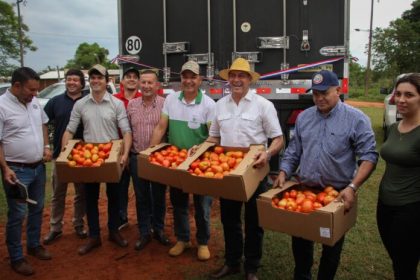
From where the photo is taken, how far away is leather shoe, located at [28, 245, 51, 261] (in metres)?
4.49

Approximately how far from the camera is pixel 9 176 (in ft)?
12.9

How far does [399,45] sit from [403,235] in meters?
30.3

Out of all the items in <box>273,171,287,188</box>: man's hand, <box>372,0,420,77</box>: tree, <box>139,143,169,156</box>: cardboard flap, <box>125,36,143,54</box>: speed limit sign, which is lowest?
<box>273,171,287,188</box>: man's hand

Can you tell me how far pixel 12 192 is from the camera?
398cm

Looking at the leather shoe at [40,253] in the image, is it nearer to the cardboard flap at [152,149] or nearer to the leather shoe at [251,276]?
the cardboard flap at [152,149]

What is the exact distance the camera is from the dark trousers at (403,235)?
2.86 m

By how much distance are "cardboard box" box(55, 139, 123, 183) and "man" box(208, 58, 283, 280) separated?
100cm

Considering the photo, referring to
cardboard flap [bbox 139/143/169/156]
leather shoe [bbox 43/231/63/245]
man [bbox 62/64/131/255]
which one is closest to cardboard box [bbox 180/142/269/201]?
cardboard flap [bbox 139/143/169/156]

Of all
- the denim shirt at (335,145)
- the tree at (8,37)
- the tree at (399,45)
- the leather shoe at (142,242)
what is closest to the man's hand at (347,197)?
the denim shirt at (335,145)

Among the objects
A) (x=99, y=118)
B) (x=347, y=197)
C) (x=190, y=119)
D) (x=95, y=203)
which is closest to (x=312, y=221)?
(x=347, y=197)

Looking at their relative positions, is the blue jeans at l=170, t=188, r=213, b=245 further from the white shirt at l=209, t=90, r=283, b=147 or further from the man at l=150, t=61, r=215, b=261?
the white shirt at l=209, t=90, r=283, b=147

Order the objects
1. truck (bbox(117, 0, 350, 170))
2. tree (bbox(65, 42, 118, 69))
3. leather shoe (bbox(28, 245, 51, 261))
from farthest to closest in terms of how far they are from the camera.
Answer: tree (bbox(65, 42, 118, 69))
truck (bbox(117, 0, 350, 170))
leather shoe (bbox(28, 245, 51, 261))

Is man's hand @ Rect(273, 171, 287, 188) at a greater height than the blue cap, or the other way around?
the blue cap

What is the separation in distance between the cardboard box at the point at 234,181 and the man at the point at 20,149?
5.41 ft
